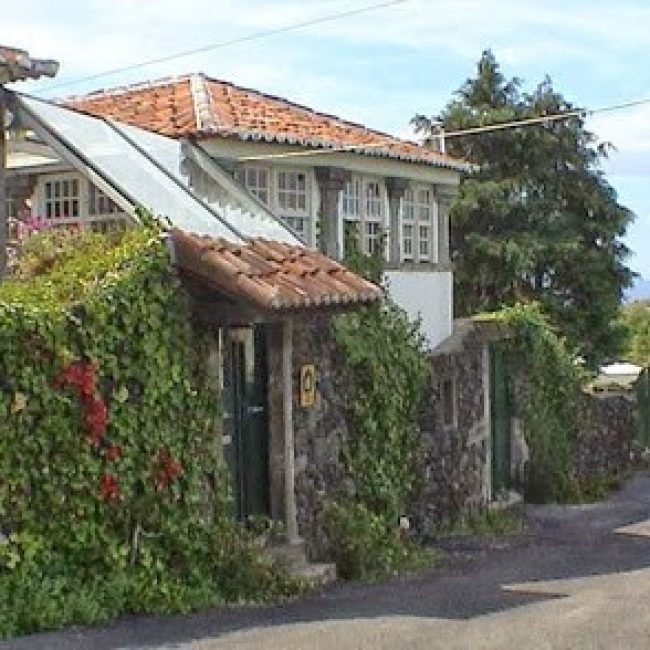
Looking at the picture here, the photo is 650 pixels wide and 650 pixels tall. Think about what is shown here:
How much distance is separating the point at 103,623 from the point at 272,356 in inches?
146

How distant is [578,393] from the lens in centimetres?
2061

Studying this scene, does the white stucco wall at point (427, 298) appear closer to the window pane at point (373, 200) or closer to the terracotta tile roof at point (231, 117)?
the window pane at point (373, 200)

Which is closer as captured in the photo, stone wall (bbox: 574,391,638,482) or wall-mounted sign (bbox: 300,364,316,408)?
wall-mounted sign (bbox: 300,364,316,408)

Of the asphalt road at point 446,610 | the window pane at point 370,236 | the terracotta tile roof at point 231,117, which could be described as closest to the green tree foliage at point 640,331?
the terracotta tile roof at point 231,117

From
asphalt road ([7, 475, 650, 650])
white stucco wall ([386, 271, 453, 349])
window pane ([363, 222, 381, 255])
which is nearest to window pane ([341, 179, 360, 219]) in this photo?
window pane ([363, 222, 381, 255])

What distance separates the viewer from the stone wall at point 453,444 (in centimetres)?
1514

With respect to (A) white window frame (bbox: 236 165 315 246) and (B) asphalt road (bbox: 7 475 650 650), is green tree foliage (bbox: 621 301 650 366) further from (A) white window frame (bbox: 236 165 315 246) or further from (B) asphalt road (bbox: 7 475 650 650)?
(B) asphalt road (bbox: 7 475 650 650)

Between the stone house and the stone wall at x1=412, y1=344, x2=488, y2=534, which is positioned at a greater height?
the stone house

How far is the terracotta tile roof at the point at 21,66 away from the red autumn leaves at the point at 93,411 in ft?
9.51

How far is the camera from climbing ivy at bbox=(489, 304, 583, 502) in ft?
62.0

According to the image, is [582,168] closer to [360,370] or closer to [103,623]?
[360,370]

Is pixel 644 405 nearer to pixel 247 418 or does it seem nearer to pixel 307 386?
pixel 307 386

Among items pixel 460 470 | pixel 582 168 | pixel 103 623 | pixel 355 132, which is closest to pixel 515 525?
pixel 460 470

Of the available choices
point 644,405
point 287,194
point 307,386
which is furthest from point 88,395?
point 644,405
